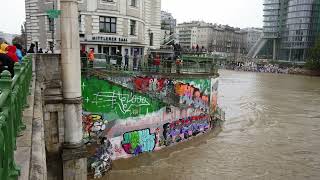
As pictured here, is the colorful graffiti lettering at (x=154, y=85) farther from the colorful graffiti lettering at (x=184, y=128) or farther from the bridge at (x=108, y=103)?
the colorful graffiti lettering at (x=184, y=128)

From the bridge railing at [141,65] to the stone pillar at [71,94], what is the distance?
16.9ft

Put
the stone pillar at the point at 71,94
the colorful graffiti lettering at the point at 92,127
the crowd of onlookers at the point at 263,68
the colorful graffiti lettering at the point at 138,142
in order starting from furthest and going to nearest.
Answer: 1. the crowd of onlookers at the point at 263,68
2. the colorful graffiti lettering at the point at 138,142
3. the colorful graffiti lettering at the point at 92,127
4. the stone pillar at the point at 71,94

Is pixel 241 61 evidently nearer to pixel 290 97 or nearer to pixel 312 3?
pixel 312 3

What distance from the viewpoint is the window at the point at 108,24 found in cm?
3225

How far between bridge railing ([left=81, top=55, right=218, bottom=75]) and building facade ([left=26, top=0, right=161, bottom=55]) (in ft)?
14.4

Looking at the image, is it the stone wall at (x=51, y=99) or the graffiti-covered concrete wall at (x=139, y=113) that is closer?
the stone wall at (x=51, y=99)

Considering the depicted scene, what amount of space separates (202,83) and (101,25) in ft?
35.7

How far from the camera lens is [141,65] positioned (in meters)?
25.8

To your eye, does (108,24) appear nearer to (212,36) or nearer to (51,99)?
(51,99)

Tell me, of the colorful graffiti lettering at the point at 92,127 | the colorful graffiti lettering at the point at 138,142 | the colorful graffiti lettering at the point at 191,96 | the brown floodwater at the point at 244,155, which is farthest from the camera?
the colorful graffiti lettering at the point at 191,96

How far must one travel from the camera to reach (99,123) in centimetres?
2014

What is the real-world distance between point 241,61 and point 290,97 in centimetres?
8036

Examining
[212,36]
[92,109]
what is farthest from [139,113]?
[212,36]

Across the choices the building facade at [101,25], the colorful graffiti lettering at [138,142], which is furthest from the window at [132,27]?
the colorful graffiti lettering at [138,142]
